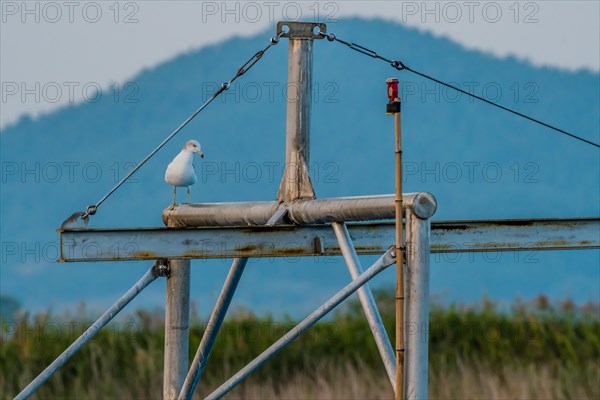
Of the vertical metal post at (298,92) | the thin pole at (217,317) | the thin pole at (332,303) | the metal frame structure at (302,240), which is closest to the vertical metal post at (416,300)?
the metal frame structure at (302,240)

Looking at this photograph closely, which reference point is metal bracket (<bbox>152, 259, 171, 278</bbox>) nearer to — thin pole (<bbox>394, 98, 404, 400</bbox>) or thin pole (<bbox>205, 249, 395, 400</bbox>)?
thin pole (<bbox>205, 249, 395, 400</bbox>)

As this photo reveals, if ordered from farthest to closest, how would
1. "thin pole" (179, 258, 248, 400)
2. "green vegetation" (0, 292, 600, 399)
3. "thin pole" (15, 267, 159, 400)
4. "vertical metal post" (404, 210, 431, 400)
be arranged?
"green vegetation" (0, 292, 600, 399) < "thin pole" (179, 258, 248, 400) < "thin pole" (15, 267, 159, 400) < "vertical metal post" (404, 210, 431, 400)

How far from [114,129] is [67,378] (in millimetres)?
152278

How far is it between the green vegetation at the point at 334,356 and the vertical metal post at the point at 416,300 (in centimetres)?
1009

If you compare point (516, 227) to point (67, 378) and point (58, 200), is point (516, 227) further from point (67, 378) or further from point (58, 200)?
point (58, 200)

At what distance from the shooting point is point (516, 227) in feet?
40.5

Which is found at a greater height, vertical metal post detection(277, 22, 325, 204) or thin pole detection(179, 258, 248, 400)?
vertical metal post detection(277, 22, 325, 204)

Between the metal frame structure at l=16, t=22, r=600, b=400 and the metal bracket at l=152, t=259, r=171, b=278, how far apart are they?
11 millimetres

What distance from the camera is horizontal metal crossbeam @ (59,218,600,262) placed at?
1205 centimetres

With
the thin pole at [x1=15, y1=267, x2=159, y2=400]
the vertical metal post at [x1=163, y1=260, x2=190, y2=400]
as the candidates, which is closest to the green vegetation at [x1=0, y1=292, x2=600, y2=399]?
the vertical metal post at [x1=163, y1=260, x2=190, y2=400]

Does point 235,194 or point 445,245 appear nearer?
point 445,245

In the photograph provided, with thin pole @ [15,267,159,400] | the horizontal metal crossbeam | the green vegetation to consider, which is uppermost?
the horizontal metal crossbeam

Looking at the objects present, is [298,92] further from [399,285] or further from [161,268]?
[399,285]

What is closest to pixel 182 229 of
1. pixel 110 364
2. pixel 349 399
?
pixel 349 399
